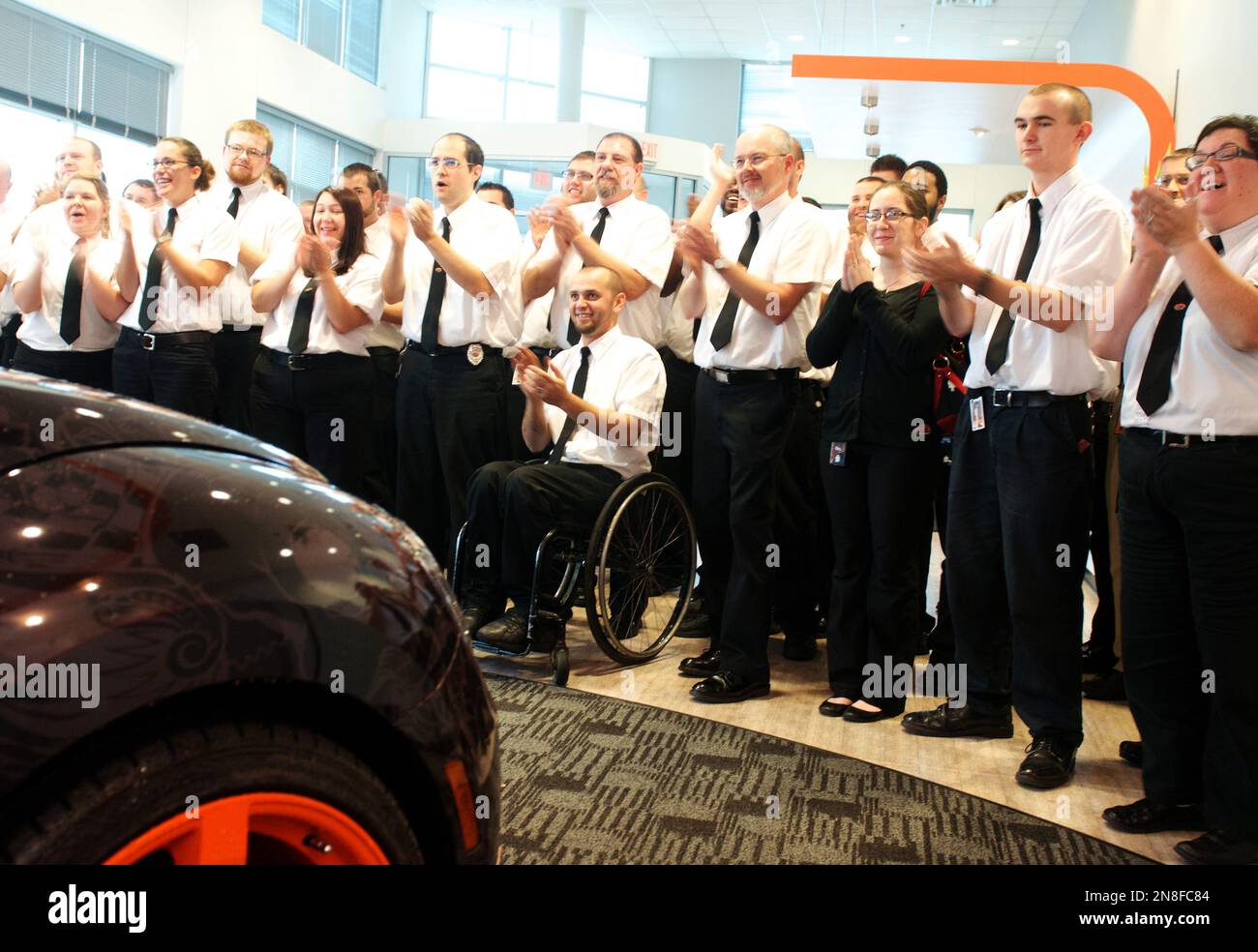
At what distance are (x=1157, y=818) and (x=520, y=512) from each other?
2024mm

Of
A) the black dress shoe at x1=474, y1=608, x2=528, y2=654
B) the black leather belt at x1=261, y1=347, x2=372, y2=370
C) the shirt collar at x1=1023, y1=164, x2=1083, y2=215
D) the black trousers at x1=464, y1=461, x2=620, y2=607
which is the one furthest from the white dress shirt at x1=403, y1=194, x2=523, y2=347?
the shirt collar at x1=1023, y1=164, x2=1083, y2=215

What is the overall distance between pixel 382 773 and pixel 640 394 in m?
2.98

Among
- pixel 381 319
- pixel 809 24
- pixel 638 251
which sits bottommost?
pixel 381 319

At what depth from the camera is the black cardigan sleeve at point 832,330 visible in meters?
3.55

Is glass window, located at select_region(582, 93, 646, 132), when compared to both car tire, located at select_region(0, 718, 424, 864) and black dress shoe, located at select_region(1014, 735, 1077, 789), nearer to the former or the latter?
black dress shoe, located at select_region(1014, 735, 1077, 789)

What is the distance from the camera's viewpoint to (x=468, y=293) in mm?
4418

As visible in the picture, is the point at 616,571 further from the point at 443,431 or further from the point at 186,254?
the point at 186,254

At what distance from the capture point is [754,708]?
3613mm

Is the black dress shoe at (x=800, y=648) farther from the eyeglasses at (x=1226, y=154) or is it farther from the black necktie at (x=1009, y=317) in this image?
the eyeglasses at (x=1226, y=154)

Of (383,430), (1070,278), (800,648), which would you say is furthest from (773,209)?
(383,430)

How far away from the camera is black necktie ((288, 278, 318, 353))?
4574 mm

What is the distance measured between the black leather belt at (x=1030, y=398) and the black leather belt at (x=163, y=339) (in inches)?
129

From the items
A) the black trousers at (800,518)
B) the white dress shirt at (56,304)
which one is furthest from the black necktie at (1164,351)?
the white dress shirt at (56,304)
